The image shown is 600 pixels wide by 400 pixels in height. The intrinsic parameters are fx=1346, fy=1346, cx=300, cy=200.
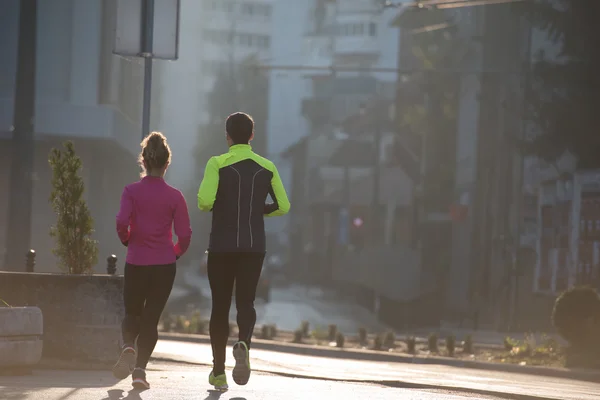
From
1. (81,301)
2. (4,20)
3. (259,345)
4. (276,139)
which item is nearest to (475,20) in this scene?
(4,20)

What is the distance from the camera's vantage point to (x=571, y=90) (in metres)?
31.5

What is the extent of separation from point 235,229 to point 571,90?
77.0 ft

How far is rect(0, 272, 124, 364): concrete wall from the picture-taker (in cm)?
1157

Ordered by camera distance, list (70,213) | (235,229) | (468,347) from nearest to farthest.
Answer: (235,229) → (70,213) → (468,347)

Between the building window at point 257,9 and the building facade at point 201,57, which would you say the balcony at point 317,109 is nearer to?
the building facade at point 201,57

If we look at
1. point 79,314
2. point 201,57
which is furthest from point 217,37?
point 79,314

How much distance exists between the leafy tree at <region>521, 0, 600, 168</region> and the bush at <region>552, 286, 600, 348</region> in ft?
40.1

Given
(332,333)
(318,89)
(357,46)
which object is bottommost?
(332,333)

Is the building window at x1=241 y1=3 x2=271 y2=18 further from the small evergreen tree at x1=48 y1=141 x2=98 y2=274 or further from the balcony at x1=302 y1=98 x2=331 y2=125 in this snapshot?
the small evergreen tree at x1=48 y1=141 x2=98 y2=274

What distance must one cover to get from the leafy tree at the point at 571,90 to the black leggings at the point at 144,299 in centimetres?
2243

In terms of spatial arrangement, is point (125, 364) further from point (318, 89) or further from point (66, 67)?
point (318, 89)

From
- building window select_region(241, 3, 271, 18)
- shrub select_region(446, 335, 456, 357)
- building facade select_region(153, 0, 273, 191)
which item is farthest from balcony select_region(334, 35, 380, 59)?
shrub select_region(446, 335, 456, 357)

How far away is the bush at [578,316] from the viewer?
18188 mm

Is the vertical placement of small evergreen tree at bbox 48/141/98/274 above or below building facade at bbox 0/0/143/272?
below
